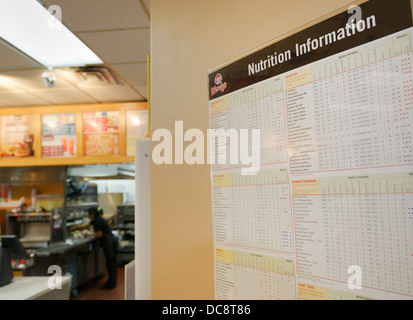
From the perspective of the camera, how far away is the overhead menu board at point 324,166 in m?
0.70

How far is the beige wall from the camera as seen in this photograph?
3.64ft

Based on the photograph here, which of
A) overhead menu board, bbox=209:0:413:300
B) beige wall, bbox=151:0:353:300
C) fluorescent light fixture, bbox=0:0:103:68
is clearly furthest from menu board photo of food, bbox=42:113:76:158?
overhead menu board, bbox=209:0:413:300

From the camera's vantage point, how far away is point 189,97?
1.31 meters

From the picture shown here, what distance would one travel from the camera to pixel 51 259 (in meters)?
4.66

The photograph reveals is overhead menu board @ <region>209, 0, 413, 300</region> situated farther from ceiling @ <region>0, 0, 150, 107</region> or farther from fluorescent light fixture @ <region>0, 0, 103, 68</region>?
fluorescent light fixture @ <region>0, 0, 103, 68</region>

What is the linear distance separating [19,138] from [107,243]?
7.45 ft

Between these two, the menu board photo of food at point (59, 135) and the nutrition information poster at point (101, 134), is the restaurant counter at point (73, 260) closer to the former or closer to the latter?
the menu board photo of food at point (59, 135)

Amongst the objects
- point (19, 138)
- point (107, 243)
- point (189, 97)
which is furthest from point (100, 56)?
point (107, 243)

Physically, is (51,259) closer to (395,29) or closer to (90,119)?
(90,119)

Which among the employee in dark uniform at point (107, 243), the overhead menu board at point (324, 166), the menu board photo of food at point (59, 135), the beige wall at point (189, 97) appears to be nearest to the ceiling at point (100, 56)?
the menu board photo of food at point (59, 135)

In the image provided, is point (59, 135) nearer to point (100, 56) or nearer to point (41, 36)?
Answer: point (100, 56)

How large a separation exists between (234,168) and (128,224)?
21.0ft

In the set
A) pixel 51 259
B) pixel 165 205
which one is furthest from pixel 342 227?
pixel 51 259

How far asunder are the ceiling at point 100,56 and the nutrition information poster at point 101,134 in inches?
9.6
